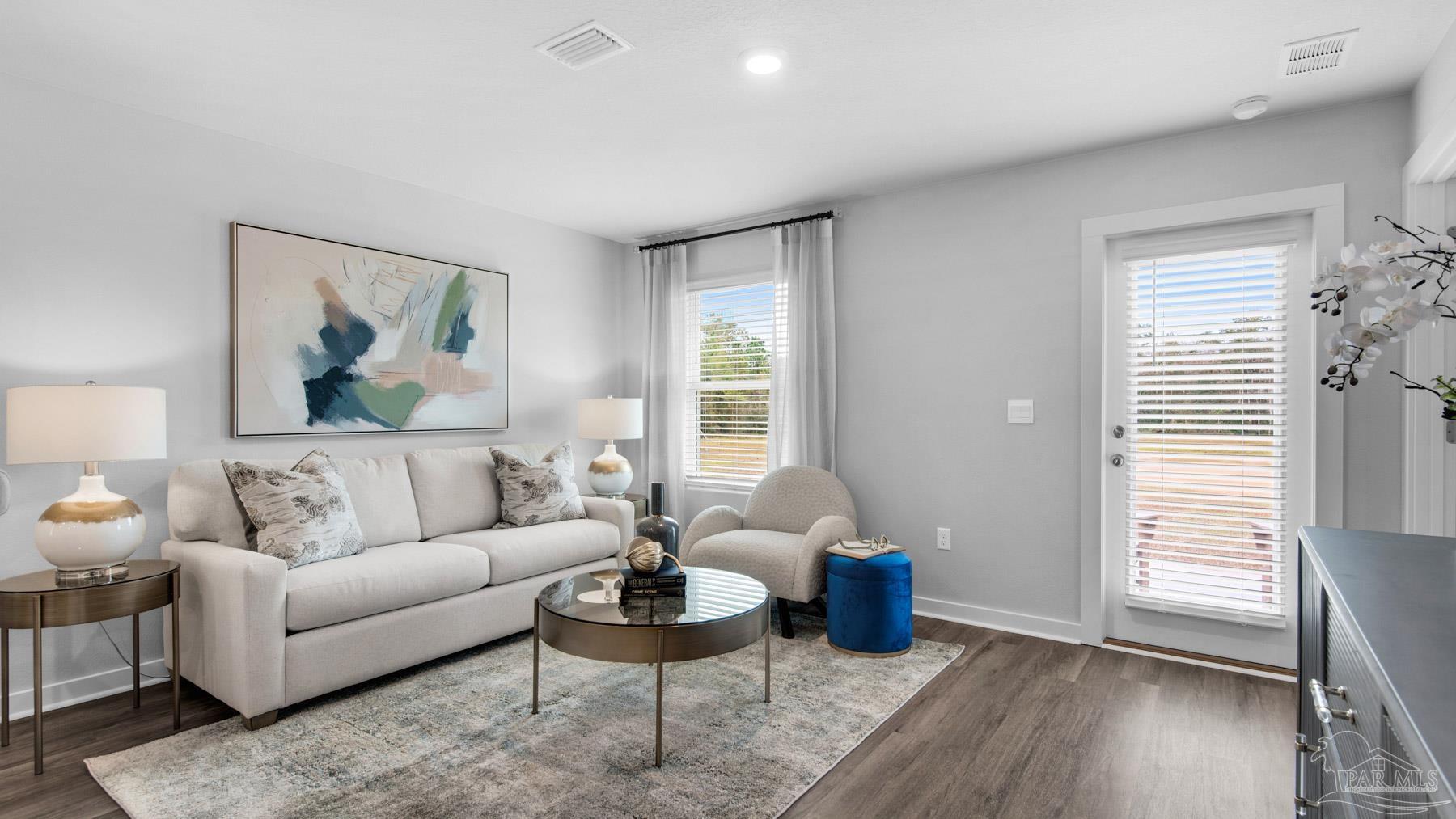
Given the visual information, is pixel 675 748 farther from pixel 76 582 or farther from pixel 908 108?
pixel 908 108

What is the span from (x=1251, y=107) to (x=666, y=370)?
3522 mm

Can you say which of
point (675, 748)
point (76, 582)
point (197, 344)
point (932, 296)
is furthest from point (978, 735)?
point (197, 344)

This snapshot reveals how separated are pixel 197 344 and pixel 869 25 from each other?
310cm

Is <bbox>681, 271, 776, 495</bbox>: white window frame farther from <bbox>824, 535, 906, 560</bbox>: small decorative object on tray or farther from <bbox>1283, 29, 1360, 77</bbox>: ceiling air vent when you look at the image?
<bbox>1283, 29, 1360, 77</bbox>: ceiling air vent

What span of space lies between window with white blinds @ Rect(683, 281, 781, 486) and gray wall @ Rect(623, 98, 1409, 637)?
0.60 metres

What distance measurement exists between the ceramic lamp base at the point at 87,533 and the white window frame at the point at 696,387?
3122 millimetres

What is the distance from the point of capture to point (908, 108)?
119 inches

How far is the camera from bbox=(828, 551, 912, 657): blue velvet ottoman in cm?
327

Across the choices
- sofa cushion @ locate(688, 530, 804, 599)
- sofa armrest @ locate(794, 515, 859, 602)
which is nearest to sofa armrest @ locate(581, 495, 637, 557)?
sofa cushion @ locate(688, 530, 804, 599)

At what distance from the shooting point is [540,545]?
360 centimetres

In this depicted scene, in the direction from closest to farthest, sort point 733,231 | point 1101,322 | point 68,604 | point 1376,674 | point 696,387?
point 1376,674
point 68,604
point 1101,322
point 733,231
point 696,387

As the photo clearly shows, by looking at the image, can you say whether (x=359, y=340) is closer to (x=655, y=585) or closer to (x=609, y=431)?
(x=609, y=431)

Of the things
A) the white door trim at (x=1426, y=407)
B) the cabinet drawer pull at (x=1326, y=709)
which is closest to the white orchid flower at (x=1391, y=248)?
the cabinet drawer pull at (x=1326, y=709)

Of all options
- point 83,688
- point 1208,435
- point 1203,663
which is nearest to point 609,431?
point 83,688
